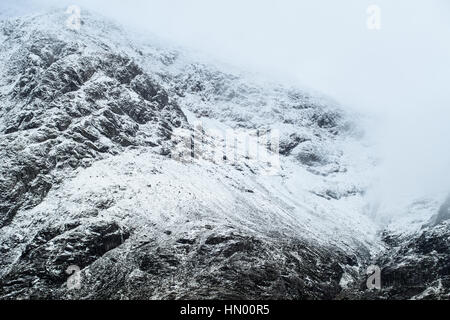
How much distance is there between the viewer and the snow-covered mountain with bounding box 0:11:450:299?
45969mm

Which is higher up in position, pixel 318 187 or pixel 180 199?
pixel 180 199

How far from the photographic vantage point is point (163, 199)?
58.3m

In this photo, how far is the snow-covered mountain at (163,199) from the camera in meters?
46.0

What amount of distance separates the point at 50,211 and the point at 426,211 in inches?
2236

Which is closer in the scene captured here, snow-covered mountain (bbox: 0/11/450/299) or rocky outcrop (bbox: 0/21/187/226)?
snow-covered mountain (bbox: 0/11/450/299)

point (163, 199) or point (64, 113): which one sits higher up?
point (64, 113)

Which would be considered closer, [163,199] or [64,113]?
[163,199]

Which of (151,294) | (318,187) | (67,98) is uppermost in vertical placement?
(67,98)

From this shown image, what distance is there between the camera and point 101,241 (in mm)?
48812

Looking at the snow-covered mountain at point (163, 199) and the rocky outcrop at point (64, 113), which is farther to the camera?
the rocky outcrop at point (64, 113)

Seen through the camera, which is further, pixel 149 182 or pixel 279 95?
pixel 279 95

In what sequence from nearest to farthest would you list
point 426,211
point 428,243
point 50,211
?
point 50,211 < point 428,243 < point 426,211
